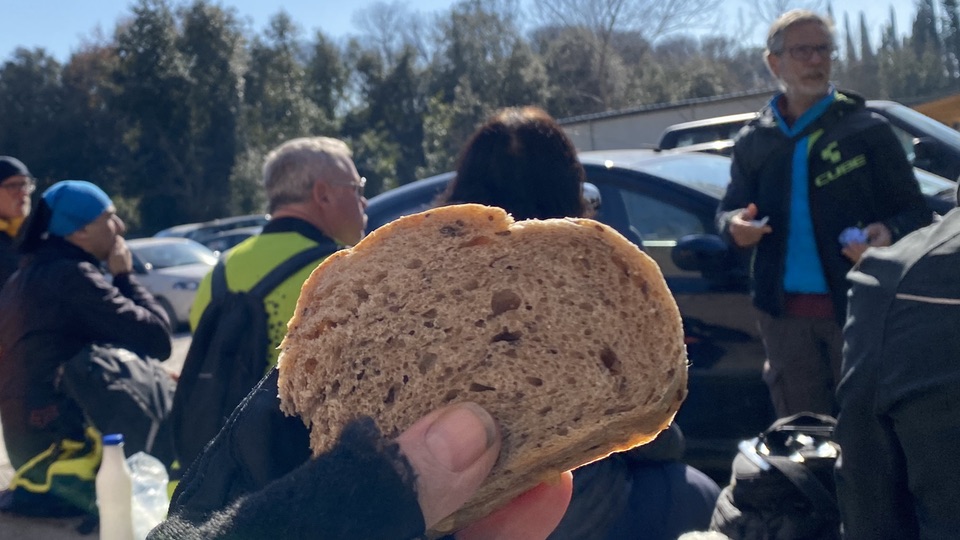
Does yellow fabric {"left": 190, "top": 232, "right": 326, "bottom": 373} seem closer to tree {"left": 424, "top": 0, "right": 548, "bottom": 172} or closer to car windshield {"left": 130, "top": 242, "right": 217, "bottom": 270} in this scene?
car windshield {"left": 130, "top": 242, "right": 217, "bottom": 270}

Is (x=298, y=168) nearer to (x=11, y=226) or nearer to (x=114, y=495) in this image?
Result: (x=114, y=495)

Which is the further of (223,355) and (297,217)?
(297,217)

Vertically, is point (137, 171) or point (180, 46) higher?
point (180, 46)

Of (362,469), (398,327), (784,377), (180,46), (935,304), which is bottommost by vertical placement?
(784,377)

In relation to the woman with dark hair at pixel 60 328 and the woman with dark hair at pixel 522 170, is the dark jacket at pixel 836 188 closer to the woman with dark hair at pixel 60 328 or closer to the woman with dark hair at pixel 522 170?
the woman with dark hair at pixel 522 170

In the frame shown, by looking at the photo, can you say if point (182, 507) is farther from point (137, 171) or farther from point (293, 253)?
point (137, 171)

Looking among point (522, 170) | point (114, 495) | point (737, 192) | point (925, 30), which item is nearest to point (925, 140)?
point (737, 192)

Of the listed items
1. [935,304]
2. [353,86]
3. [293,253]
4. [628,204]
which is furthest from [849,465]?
[353,86]
